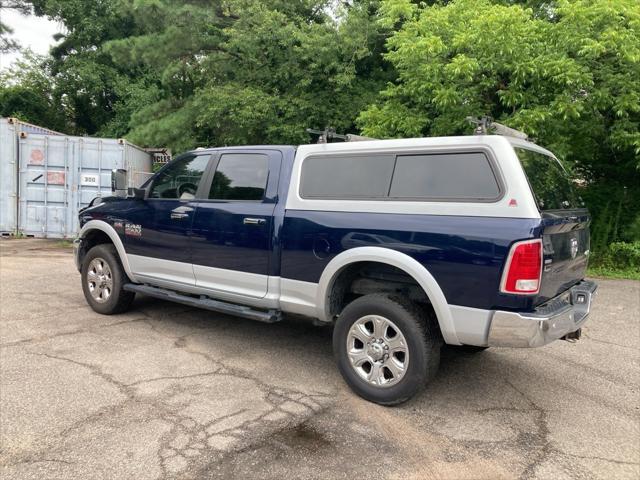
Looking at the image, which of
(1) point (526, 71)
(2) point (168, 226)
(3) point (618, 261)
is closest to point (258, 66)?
(1) point (526, 71)

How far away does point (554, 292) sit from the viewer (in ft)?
11.7

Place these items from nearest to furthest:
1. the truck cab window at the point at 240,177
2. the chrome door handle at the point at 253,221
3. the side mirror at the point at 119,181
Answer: the chrome door handle at the point at 253,221, the truck cab window at the point at 240,177, the side mirror at the point at 119,181

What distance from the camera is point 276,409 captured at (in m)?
3.68

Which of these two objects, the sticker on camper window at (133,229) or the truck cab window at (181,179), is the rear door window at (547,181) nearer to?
the truck cab window at (181,179)

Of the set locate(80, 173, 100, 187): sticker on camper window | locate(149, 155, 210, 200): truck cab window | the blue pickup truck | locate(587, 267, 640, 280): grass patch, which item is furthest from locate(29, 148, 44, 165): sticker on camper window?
locate(587, 267, 640, 280): grass patch

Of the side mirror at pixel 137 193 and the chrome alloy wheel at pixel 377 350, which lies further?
the side mirror at pixel 137 193

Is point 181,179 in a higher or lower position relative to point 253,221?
higher

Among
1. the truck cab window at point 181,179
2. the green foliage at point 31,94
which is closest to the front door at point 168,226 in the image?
the truck cab window at point 181,179

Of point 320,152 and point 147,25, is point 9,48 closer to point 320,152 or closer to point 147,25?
point 147,25

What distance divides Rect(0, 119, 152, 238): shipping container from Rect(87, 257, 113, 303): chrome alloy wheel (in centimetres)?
707

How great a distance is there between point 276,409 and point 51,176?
11365 millimetres

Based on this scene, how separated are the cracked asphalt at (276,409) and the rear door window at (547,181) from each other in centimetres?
156

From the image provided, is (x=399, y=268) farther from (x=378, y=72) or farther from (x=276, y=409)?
(x=378, y=72)

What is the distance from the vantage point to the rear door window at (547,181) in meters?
3.53
